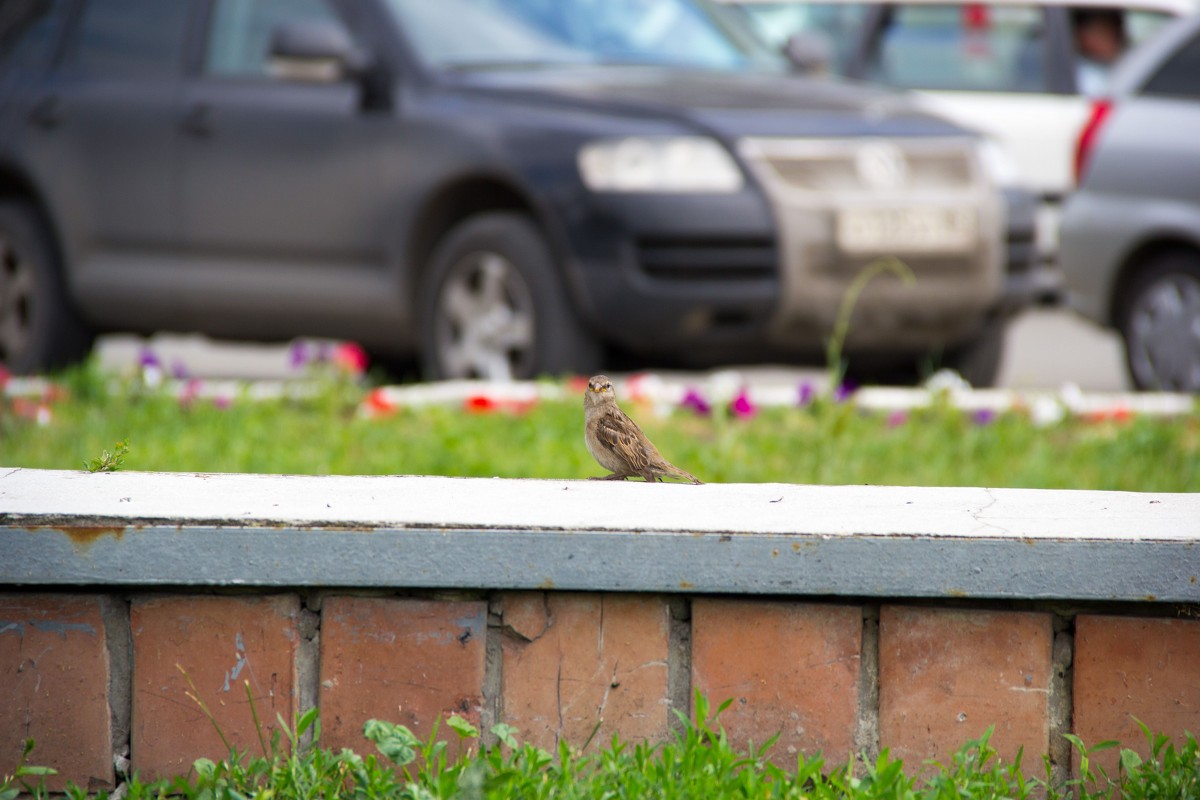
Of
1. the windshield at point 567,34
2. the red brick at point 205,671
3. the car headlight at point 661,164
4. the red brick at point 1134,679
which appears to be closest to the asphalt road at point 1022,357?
the windshield at point 567,34

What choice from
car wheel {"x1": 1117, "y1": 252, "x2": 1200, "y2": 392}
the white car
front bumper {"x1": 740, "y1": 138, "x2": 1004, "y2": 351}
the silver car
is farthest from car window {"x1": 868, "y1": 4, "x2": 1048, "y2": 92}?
front bumper {"x1": 740, "y1": 138, "x2": 1004, "y2": 351}

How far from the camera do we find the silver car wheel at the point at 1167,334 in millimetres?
6492

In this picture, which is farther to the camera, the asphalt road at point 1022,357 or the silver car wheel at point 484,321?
the asphalt road at point 1022,357

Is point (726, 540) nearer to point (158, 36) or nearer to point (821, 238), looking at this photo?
point (821, 238)

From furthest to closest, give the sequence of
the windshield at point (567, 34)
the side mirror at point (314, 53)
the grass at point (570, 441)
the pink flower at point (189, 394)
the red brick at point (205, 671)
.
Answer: the windshield at point (567, 34)
the side mirror at point (314, 53)
the pink flower at point (189, 394)
the grass at point (570, 441)
the red brick at point (205, 671)

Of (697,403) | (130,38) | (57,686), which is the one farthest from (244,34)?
(57,686)

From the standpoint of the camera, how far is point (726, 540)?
2.06 meters

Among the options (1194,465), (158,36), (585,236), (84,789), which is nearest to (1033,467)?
(1194,465)

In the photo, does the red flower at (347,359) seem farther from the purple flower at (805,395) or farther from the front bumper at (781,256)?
the purple flower at (805,395)

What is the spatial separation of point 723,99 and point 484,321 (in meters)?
1.17

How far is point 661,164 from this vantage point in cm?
565

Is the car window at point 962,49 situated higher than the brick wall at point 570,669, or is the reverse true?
the car window at point 962,49

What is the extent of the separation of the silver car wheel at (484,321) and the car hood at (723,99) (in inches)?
24.6

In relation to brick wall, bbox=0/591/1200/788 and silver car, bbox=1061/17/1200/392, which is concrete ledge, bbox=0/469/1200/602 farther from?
silver car, bbox=1061/17/1200/392
